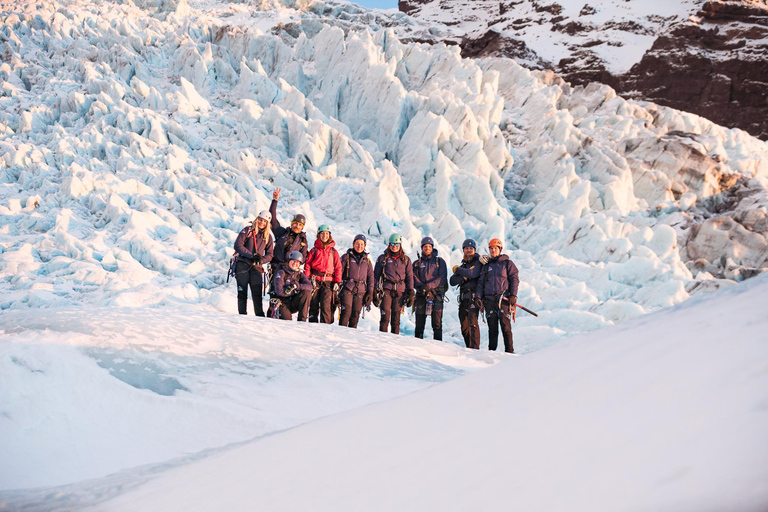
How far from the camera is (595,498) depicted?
915 mm

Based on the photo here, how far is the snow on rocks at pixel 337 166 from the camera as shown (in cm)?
1385

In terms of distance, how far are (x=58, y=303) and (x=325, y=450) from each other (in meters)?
11.7

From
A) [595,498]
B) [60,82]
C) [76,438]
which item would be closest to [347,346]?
[76,438]

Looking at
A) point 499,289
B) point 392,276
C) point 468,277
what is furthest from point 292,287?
point 499,289

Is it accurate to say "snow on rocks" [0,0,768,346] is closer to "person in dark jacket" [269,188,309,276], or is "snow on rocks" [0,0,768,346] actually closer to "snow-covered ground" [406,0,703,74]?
"person in dark jacket" [269,188,309,276]

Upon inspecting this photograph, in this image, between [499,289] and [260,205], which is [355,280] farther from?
[260,205]

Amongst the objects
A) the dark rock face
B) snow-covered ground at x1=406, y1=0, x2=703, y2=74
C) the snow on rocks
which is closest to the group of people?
the snow on rocks

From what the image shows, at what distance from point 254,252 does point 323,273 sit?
3.16ft

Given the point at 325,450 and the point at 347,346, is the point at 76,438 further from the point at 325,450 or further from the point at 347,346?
the point at 347,346

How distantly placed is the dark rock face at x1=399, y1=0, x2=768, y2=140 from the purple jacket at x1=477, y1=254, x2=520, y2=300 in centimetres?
3432

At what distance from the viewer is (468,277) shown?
23.6ft

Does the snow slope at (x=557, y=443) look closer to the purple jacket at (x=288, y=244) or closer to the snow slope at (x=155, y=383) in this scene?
the snow slope at (x=155, y=383)

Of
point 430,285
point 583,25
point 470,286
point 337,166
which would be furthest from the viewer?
point 583,25

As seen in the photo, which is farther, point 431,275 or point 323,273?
point 431,275
